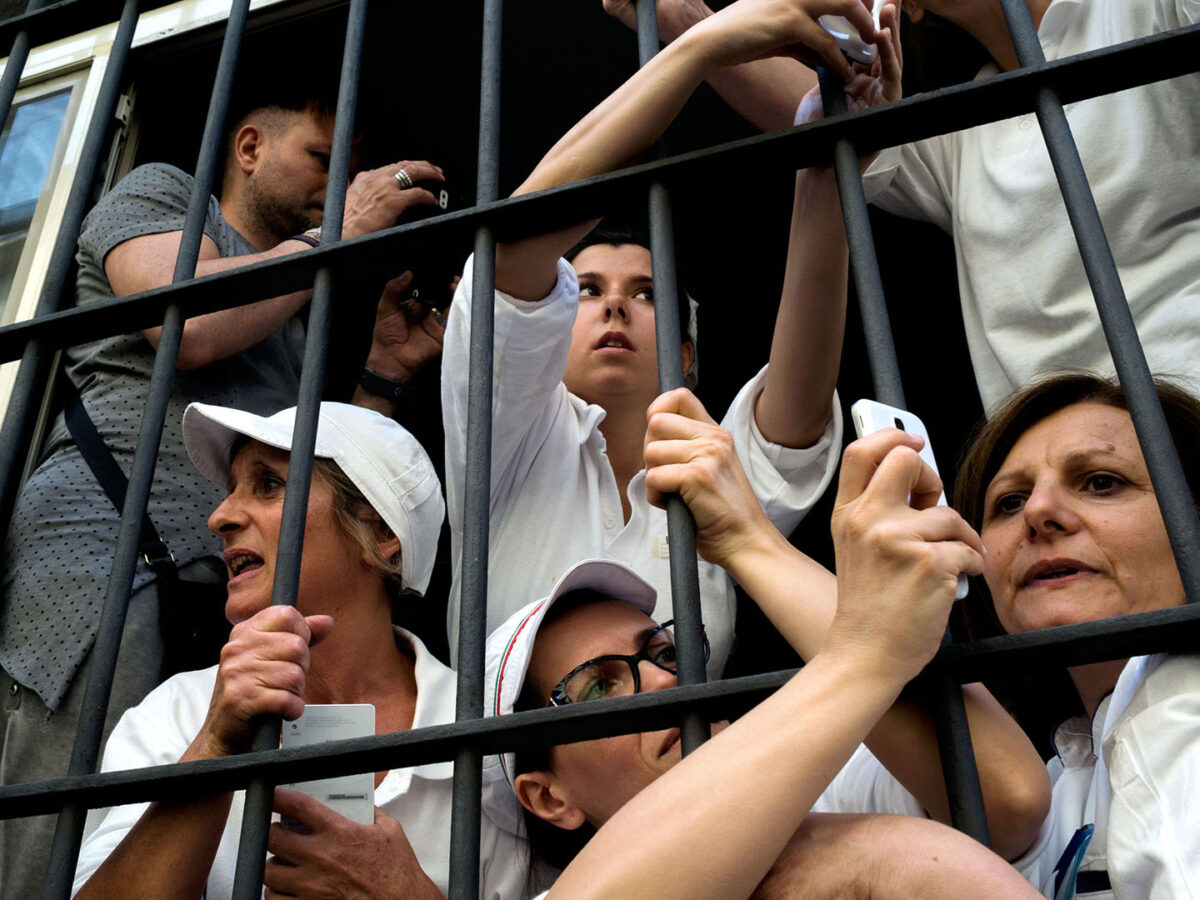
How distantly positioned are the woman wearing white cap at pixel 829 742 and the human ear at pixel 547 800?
736 mm

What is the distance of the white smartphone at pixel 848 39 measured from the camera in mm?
1347

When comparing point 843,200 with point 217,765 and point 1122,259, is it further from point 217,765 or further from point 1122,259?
point 1122,259

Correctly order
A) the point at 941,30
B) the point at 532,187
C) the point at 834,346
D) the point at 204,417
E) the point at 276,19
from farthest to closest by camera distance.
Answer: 1. the point at 276,19
2. the point at 941,30
3. the point at 204,417
4. the point at 834,346
5. the point at 532,187

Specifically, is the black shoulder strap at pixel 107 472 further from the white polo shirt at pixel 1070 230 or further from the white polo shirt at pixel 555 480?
the white polo shirt at pixel 1070 230

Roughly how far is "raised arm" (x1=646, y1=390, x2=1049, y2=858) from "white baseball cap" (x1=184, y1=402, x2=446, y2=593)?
112 cm

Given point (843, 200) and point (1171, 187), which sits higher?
point (1171, 187)

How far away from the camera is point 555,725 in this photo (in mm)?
1089

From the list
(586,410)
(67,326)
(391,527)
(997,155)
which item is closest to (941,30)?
(997,155)

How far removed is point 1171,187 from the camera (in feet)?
6.86

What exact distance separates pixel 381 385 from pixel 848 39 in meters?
1.75

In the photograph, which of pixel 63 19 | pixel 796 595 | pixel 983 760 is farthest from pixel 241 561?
pixel 983 760

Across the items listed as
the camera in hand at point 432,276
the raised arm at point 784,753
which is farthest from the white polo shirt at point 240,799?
the camera in hand at point 432,276

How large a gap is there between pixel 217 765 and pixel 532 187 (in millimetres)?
722

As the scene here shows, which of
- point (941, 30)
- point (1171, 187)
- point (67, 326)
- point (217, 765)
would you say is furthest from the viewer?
point (941, 30)
